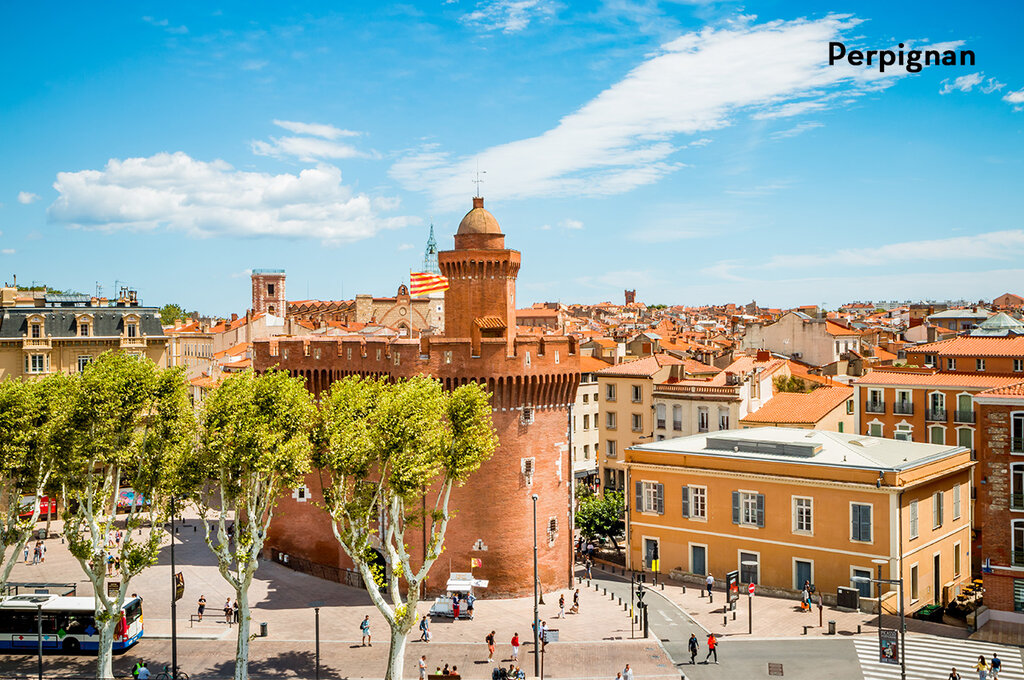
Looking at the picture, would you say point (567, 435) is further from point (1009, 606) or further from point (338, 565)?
point (1009, 606)

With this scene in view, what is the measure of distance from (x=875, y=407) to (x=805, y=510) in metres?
16.2

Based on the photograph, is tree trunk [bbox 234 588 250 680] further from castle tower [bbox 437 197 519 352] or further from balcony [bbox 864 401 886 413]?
balcony [bbox 864 401 886 413]

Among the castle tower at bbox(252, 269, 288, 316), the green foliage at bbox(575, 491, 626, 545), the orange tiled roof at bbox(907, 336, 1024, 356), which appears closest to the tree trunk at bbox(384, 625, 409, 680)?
the green foliage at bbox(575, 491, 626, 545)

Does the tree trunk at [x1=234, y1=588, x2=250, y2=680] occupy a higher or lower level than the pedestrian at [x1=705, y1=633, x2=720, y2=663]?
higher

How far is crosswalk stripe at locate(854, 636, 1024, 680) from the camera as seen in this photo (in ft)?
126

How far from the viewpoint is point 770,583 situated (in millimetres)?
50625

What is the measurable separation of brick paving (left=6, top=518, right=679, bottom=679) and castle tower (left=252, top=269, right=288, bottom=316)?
103 meters

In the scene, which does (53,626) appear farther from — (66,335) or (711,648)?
(66,335)

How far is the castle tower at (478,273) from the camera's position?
2167 inches

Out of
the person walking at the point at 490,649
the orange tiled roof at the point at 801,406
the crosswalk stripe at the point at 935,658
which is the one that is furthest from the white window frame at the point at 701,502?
the orange tiled roof at the point at 801,406

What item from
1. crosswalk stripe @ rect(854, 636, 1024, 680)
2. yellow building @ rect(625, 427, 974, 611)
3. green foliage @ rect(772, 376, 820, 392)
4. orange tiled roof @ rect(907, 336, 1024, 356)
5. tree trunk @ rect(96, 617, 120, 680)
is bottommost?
crosswalk stripe @ rect(854, 636, 1024, 680)

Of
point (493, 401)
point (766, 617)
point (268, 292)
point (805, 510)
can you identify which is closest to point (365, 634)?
point (493, 401)

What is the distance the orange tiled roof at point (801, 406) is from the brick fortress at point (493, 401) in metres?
20.8

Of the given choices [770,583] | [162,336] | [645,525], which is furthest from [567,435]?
[162,336]
